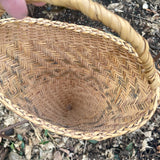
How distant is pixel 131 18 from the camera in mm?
1459

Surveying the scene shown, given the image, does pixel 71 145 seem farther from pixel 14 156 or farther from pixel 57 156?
pixel 14 156

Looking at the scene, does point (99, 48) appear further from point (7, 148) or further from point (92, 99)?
point (7, 148)

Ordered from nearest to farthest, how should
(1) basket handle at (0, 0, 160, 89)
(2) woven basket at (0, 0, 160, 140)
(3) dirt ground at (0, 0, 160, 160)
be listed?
(1) basket handle at (0, 0, 160, 89) → (2) woven basket at (0, 0, 160, 140) → (3) dirt ground at (0, 0, 160, 160)

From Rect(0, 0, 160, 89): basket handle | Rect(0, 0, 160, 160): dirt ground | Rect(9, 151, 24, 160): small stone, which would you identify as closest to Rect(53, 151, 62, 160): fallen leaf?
Rect(0, 0, 160, 160): dirt ground

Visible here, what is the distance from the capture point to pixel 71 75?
1.27 metres

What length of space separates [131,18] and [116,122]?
2.78 ft

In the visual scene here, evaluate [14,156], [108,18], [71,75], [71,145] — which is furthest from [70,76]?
[108,18]

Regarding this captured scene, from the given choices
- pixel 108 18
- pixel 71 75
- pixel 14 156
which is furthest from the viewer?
pixel 71 75

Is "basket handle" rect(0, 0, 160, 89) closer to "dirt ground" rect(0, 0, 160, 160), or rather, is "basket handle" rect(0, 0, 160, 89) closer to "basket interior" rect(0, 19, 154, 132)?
"basket interior" rect(0, 19, 154, 132)

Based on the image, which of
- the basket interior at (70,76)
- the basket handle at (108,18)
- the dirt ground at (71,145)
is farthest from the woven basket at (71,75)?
the basket handle at (108,18)

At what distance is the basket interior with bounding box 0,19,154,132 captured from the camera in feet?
3.26

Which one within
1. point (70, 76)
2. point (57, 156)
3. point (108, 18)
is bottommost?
point (57, 156)

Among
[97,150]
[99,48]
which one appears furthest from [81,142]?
[99,48]

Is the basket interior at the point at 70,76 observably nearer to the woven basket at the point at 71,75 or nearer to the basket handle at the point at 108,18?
the woven basket at the point at 71,75
